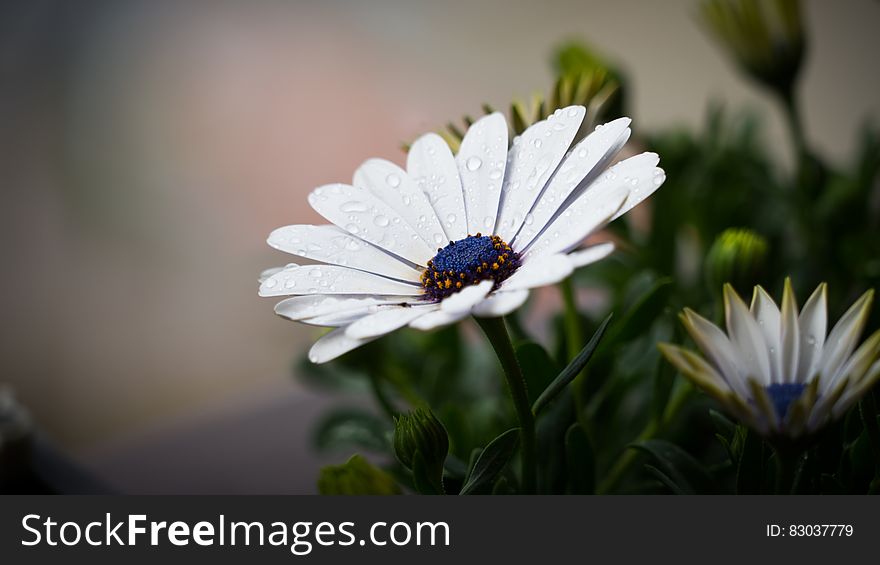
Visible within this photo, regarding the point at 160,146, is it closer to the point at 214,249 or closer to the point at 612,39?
the point at 214,249

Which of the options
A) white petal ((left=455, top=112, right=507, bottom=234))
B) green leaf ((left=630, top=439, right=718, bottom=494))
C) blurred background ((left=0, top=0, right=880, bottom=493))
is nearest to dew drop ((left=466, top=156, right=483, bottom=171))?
white petal ((left=455, top=112, right=507, bottom=234))

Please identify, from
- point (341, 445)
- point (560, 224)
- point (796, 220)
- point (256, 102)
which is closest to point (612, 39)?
point (256, 102)

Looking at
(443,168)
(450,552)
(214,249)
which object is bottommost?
(450,552)

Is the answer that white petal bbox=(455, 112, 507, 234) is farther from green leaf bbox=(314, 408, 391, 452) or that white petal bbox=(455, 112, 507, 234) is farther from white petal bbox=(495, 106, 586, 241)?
green leaf bbox=(314, 408, 391, 452)

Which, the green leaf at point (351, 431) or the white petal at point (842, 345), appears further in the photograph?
the green leaf at point (351, 431)

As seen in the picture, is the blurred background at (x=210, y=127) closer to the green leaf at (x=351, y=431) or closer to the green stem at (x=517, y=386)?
the green leaf at (x=351, y=431)

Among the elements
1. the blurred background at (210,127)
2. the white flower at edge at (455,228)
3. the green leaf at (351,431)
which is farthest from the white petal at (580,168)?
the blurred background at (210,127)
